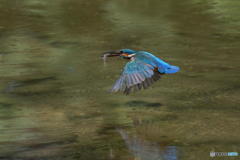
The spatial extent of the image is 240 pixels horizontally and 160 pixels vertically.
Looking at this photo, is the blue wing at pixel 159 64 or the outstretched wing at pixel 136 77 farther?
the blue wing at pixel 159 64

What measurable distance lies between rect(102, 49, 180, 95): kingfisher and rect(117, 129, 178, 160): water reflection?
445mm

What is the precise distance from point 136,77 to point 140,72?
0.12m

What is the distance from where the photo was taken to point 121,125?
6023mm

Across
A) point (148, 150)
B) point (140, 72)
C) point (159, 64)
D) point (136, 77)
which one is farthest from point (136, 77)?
point (148, 150)

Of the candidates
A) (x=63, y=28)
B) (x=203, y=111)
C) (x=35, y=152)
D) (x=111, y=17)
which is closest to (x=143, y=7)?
(x=111, y=17)

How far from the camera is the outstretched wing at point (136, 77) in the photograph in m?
5.69

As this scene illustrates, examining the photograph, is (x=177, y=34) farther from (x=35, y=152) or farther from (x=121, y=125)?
(x=35, y=152)

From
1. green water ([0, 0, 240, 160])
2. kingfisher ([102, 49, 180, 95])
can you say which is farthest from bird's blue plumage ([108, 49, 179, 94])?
green water ([0, 0, 240, 160])

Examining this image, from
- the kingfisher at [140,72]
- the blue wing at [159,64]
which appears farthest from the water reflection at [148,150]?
the blue wing at [159,64]

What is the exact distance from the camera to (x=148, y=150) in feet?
17.6

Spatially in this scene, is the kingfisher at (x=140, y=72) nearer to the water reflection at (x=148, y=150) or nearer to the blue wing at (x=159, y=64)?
the blue wing at (x=159, y=64)

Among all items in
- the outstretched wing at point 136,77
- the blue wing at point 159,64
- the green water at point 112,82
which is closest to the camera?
the green water at point 112,82

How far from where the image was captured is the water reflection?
5.21 meters

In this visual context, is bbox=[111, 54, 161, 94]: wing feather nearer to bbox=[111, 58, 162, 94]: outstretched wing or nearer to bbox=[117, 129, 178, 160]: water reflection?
bbox=[111, 58, 162, 94]: outstretched wing
